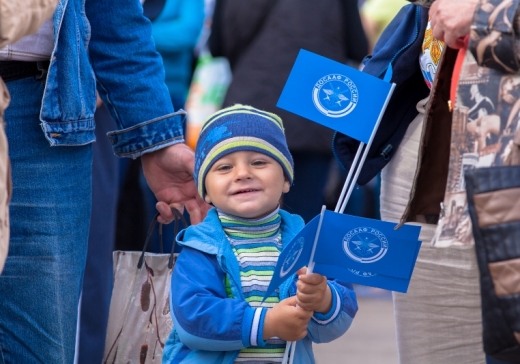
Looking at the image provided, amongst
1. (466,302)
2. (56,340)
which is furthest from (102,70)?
(466,302)

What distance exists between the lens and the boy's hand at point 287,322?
2.61 meters

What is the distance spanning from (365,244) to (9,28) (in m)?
1.14

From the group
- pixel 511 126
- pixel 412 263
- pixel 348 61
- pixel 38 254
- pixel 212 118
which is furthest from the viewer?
pixel 348 61

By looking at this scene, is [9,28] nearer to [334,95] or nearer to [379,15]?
[334,95]

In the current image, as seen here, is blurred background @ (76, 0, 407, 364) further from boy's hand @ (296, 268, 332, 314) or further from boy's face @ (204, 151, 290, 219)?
boy's hand @ (296, 268, 332, 314)

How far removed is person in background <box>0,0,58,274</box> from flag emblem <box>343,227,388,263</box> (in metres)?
0.96

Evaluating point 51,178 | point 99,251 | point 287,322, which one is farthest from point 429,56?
point 99,251

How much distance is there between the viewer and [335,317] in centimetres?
274

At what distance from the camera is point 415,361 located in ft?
10.4

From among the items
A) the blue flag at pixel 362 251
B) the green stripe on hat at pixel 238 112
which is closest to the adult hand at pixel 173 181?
the green stripe on hat at pixel 238 112

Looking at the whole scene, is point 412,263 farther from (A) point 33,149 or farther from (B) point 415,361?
(A) point 33,149

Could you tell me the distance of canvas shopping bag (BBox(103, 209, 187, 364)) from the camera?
3131 mm

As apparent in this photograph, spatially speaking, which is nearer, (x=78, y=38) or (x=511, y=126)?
(x=511, y=126)

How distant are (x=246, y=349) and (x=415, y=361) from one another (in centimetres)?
71
